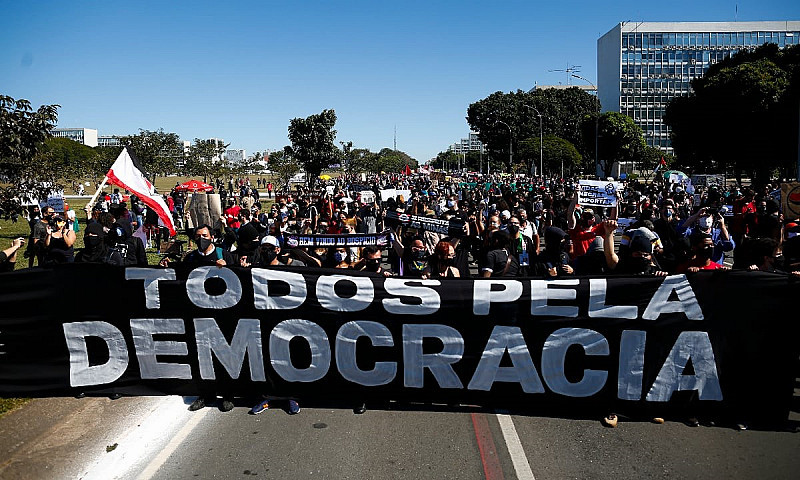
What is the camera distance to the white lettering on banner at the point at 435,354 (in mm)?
5824

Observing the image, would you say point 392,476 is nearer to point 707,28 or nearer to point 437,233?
point 437,233

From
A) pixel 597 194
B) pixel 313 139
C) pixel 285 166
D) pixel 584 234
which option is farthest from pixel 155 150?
pixel 584 234

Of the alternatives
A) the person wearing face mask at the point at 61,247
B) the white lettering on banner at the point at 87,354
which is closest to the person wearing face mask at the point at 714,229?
the white lettering on banner at the point at 87,354

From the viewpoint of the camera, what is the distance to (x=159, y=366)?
602 cm

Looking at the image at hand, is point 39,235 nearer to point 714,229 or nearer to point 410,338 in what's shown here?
point 410,338

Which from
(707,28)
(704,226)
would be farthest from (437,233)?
(707,28)

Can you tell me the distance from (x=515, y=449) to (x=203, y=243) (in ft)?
14.5

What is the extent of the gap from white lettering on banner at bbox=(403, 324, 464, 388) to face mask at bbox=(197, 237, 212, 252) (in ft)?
10.4

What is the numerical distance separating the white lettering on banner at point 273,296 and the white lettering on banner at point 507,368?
5.69 feet

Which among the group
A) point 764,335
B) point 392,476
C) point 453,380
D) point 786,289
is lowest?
point 392,476

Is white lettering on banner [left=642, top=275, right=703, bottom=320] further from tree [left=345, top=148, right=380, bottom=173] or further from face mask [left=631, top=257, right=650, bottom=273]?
tree [left=345, top=148, right=380, bottom=173]

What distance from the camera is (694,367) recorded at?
5578 millimetres

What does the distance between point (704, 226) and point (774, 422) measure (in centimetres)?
502

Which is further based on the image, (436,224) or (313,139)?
(313,139)
